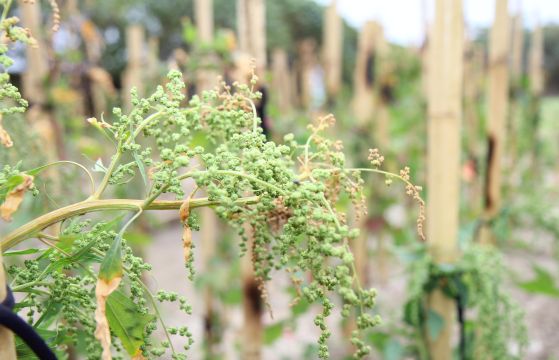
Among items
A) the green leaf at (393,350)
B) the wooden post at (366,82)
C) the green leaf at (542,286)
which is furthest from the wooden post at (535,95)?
the green leaf at (393,350)

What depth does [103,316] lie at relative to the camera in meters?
0.34

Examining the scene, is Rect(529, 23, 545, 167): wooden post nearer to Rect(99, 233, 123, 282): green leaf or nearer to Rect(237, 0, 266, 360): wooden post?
Rect(237, 0, 266, 360): wooden post

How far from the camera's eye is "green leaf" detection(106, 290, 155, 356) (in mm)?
408

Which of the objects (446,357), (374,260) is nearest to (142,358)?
(446,357)

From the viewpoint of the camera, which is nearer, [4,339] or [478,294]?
[4,339]

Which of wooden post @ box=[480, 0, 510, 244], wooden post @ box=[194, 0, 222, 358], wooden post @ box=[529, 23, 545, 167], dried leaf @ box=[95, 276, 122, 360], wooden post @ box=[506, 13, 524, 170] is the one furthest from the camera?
wooden post @ box=[529, 23, 545, 167]

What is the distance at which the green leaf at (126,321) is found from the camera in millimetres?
408

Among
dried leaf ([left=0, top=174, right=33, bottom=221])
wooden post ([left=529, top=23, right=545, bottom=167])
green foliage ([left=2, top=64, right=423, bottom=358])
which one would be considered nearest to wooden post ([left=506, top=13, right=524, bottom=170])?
wooden post ([left=529, top=23, right=545, bottom=167])

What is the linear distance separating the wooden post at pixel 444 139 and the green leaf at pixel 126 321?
831 millimetres

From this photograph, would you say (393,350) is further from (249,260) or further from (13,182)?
(13,182)

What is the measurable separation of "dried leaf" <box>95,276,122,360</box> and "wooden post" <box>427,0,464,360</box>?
875mm

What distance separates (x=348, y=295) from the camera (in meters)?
0.35

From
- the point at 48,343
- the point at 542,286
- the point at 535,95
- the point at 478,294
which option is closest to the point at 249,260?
the point at 478,294

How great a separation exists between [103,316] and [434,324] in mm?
930
